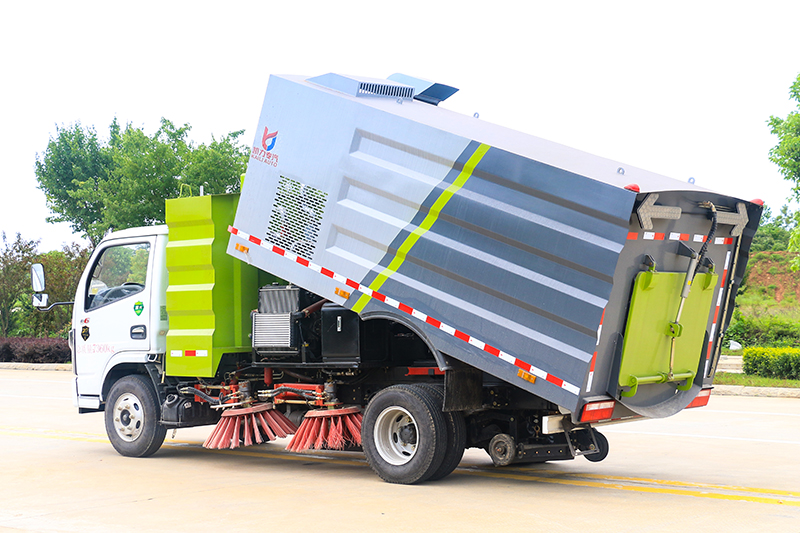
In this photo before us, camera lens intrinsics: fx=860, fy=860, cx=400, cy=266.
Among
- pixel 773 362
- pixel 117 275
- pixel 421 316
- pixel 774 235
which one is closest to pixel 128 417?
pixel 117 275

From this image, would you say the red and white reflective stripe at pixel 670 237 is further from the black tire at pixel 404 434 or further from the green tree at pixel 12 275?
the green tree at pixel 12 275

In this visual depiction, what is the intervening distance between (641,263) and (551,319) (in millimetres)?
833

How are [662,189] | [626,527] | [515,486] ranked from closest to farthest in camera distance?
[626,527] → [662,189] → [515,486]

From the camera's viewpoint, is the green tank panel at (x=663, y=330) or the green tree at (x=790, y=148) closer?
the green tank panel at (x=663, y=330)

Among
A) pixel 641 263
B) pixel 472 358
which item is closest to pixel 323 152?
pixel 472 358

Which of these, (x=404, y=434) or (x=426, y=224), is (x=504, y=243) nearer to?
(x=426, y=224)

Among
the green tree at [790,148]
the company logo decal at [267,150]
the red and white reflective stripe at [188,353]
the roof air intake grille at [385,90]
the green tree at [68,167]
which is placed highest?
the green tree at [68,167]

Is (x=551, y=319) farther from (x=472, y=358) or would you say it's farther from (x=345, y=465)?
(x=345, y=465)

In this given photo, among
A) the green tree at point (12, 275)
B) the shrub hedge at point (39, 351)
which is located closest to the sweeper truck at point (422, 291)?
the shrub hedge at point (39, 351)

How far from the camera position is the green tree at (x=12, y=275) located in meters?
32.1

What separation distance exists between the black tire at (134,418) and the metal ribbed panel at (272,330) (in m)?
1.74

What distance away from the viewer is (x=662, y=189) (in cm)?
664

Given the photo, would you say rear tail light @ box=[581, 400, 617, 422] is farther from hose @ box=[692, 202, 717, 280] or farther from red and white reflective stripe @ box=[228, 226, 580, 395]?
hose @ box=[692, 202, 717, 280]

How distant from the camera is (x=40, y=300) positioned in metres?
10.4
